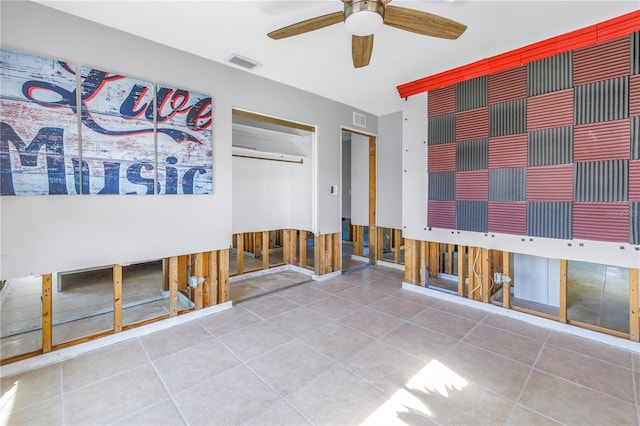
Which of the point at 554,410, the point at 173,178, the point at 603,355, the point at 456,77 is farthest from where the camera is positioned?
the point at 456,77

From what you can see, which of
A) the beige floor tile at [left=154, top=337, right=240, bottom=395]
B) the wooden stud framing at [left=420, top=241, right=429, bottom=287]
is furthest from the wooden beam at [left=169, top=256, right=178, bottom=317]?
the wooden stud framing at [left=420, top=241, right=429, bottom=287]

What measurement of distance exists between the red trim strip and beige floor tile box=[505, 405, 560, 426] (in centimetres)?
331

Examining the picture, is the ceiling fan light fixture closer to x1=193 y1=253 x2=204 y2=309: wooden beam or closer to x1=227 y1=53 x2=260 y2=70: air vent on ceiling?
x1=227 y1=53 x2=260 y2=70: air vent on ceiling

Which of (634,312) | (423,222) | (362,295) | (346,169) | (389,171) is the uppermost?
(346,169)

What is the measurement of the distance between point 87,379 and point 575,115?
497 cm

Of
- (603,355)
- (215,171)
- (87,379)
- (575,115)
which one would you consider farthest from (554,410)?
(215,171)

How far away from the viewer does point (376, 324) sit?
313 cm

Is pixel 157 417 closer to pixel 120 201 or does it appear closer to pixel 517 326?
pixel 120 201

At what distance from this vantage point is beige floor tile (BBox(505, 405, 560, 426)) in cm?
176

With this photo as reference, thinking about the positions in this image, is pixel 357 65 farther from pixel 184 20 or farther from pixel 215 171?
pixel 215 171

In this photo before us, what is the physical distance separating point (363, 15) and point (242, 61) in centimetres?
192

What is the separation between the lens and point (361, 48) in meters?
2.40

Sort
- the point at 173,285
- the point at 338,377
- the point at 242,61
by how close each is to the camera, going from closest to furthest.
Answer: the point at 338,377 → the point at 173,285 → the point at 242,61

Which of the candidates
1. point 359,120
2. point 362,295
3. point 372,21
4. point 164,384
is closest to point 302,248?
point 362,295
